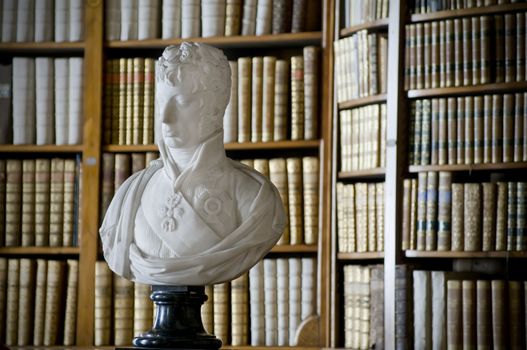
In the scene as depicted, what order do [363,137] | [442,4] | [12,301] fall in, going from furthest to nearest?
[12,301] < [363,137] < [442,4]

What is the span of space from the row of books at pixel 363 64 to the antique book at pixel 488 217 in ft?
1.69

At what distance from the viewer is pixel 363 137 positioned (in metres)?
4.43

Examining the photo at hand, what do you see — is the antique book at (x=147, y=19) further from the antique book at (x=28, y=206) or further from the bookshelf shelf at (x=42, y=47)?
the antique book at (x=28, y=206)

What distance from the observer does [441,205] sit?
14.0 feet

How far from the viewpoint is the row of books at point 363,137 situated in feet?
14.3

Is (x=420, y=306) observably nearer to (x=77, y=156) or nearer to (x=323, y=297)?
(x=323, y=297)

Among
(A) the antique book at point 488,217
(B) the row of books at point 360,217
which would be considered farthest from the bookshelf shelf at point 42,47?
(A) the antique book at point 488,217

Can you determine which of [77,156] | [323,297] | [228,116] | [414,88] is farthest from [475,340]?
[77,156]

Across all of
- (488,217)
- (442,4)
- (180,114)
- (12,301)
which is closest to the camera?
(180,114)

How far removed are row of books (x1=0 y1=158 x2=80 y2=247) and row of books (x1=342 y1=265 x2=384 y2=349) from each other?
1.07 metres

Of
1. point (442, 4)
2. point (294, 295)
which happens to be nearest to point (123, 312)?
point (294, 295)

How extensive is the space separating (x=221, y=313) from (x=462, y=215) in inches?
38.5

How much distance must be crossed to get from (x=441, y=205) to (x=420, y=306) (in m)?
0.36

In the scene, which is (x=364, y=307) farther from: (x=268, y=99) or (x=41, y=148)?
(x=41, y=148)
